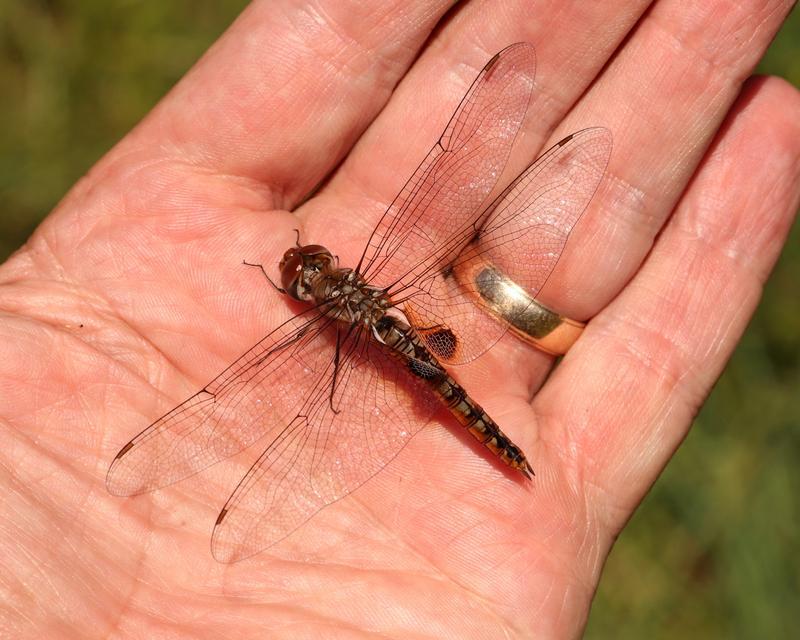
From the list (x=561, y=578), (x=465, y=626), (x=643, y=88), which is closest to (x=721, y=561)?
(x=561, y=578)

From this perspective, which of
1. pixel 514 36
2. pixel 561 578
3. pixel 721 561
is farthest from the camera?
pixel 721 561

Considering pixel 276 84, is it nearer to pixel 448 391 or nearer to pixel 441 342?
pixel 441 342

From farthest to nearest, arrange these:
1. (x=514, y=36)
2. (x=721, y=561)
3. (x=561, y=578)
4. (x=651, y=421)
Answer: (x=721, y=561) → (x=514, y=36) → (x=651, y=421) → (x=561, y=578)

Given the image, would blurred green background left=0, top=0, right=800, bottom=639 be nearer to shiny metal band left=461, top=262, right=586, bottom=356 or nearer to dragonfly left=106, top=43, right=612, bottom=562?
shiny metal band left=461, top=262, right=586, bottom=356

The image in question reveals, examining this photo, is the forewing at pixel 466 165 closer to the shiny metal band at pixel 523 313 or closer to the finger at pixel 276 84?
the shiny metal band at pixel 523 313

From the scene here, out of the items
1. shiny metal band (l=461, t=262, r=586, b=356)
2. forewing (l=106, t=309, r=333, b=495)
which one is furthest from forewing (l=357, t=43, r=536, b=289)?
forewing (l=106, t=309, r=333, b=495)

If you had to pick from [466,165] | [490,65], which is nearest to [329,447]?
[466,165]

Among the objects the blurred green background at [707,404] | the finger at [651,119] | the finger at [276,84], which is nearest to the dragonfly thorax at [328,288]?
the finger at [276,84]

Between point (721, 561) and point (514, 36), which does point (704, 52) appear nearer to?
point (514, 36)
